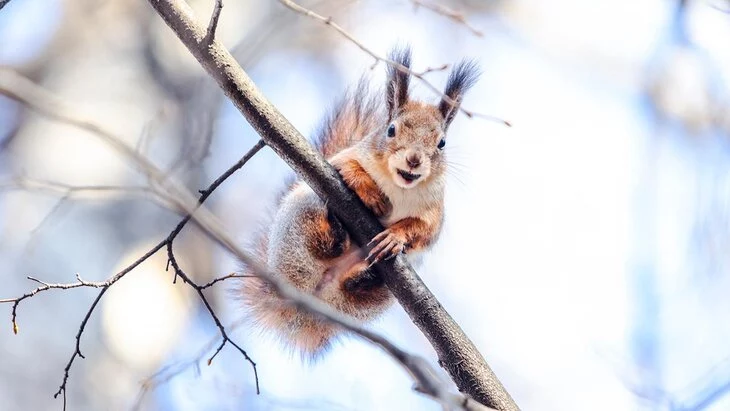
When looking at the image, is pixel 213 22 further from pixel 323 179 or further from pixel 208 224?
pixel 208 224

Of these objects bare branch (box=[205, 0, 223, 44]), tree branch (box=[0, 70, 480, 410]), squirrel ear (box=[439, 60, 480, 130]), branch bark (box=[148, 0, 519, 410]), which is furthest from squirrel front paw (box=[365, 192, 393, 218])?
tree branch (box=[0, 70, 480, 410])

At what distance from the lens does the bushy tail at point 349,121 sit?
2717 mm

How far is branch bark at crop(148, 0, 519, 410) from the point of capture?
1.73 m

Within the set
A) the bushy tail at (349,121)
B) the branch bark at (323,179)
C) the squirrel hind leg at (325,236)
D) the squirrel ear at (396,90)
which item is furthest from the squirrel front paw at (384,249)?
the bushy tail at (349,121)

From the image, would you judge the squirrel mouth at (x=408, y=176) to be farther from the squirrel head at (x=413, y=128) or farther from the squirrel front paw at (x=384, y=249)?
the squirrel front paw at (x=384, y=249)

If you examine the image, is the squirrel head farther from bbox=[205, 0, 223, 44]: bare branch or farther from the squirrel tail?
bbox=[205, 0, 223, 44]: bare branch

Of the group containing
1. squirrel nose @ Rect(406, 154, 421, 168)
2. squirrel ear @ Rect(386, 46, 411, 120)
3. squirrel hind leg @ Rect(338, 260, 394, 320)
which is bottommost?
squirrel hind leg @ Rect(338, 260, 394, 320)

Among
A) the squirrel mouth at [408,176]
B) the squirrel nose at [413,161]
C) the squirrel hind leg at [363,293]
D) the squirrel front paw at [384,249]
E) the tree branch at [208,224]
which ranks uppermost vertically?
the squirrel nose at [413,161]

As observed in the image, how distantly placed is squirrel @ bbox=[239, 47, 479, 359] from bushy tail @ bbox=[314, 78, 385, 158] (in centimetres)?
14

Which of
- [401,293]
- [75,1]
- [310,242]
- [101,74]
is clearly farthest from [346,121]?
[75,1]

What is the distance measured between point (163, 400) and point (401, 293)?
212cm

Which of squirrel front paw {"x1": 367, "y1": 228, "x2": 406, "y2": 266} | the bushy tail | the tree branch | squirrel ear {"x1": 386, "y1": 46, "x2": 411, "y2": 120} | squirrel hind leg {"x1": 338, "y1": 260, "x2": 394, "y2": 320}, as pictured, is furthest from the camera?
the bushy tail

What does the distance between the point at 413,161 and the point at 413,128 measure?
0.21 meters

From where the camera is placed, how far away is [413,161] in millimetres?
2184
